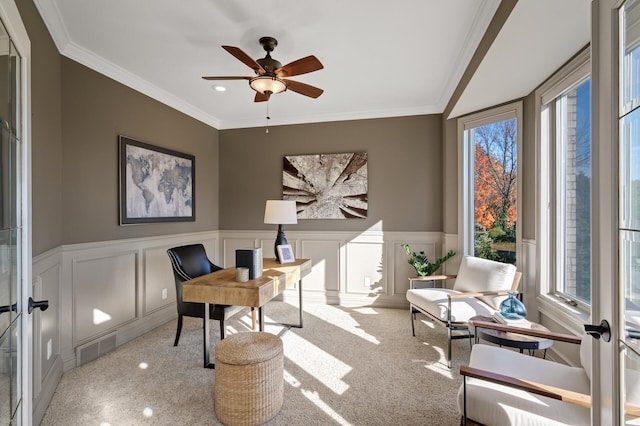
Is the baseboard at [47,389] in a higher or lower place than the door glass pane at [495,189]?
lower

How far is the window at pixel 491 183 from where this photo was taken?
3.28 m

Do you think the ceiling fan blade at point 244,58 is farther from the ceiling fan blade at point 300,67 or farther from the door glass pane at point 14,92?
the door glass pane at point 14,92

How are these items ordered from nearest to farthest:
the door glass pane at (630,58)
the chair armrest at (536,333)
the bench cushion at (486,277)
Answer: the door glass pane at (630,58)
the chair armrest at (536,333)
the bench cushion at (486,277)

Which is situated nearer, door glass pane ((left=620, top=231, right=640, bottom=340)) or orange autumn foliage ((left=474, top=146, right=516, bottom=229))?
door glass pane ((left=620, top=231, right=640, bottom=340))

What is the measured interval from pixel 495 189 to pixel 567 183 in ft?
3.03

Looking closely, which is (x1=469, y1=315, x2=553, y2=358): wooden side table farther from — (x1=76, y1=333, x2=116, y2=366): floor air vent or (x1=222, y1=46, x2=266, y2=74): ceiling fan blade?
(x1=76, y1=333, x2=116, y2=366): floor air vent

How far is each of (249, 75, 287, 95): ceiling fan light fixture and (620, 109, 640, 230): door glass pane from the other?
198 cm

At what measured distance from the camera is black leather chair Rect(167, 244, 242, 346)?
2.76m

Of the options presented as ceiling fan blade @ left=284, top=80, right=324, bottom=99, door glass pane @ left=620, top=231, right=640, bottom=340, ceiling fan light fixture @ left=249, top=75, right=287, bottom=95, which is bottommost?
door glass pane @ left=620, top=231, right=640, bottom=340

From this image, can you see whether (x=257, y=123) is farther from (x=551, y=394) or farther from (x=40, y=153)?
(x=551, y=394)

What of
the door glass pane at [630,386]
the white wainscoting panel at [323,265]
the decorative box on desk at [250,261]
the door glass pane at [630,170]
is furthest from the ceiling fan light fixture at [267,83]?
the white wainscoting panel at [323,265]

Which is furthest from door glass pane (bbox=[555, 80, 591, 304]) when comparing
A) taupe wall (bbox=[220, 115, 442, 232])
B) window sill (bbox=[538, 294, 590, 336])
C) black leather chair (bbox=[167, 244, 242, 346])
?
black leather chair (bbox=[167, 244, 242, 346])

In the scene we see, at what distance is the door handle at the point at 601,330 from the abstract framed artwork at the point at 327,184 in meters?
3.28

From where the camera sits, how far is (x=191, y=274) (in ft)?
10.2
